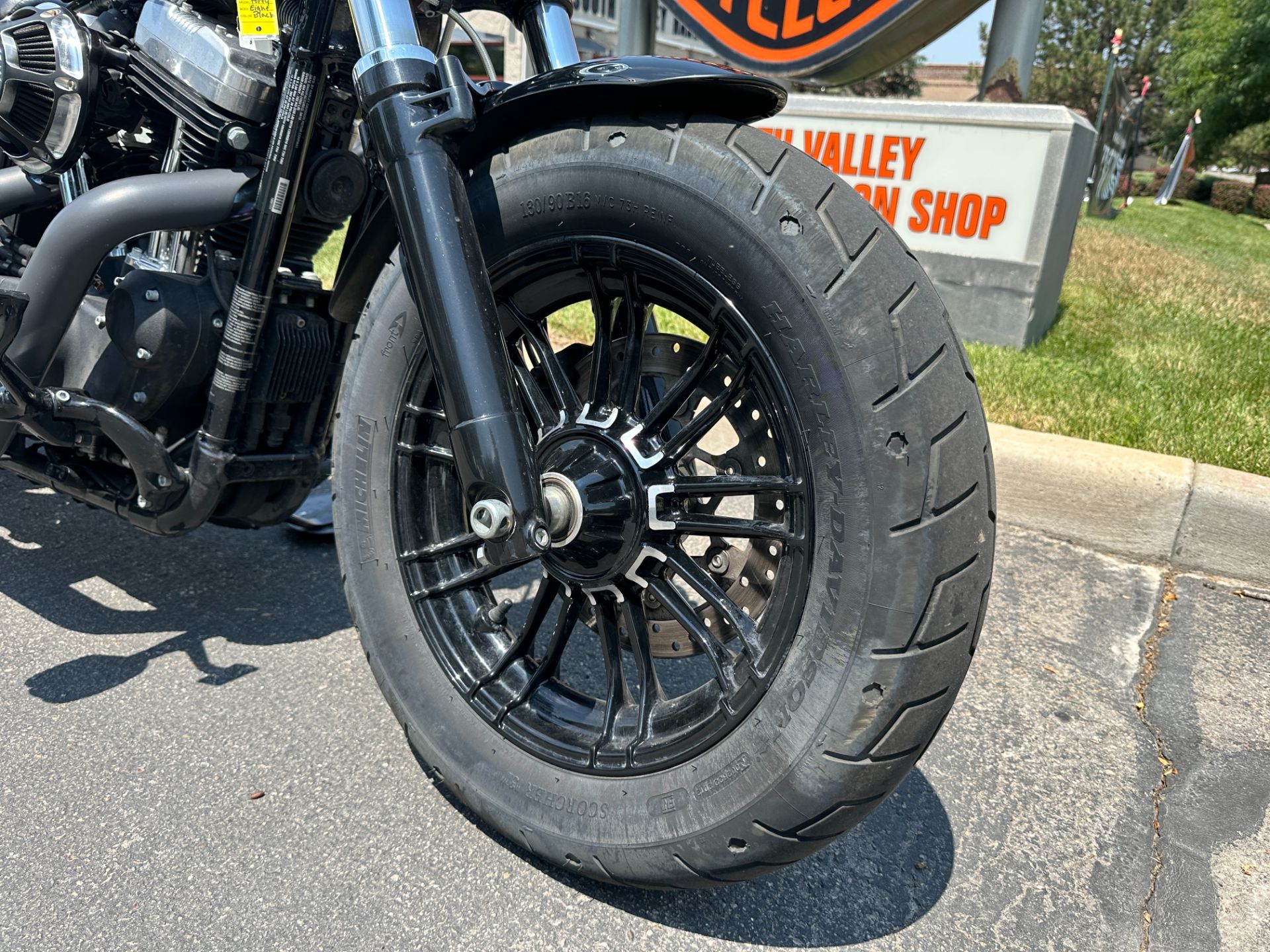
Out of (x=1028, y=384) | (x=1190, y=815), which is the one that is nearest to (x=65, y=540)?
(x=1190, y=815)

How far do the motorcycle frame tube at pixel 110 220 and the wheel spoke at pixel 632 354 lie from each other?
84 centimetres

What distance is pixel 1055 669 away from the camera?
2.31m

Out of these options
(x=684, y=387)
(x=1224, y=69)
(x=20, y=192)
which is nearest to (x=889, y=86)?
(x=1224, y=69)

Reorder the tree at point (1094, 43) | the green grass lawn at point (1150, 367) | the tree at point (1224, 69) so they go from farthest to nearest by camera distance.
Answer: the tree at point (1094, 43)
the tree at point (1224, 69)
the green grass lawn at point (1150, 367)

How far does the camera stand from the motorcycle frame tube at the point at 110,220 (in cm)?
183

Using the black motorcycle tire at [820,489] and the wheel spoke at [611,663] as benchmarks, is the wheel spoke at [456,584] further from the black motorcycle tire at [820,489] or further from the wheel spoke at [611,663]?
the black motorcycle tire at [820,489]

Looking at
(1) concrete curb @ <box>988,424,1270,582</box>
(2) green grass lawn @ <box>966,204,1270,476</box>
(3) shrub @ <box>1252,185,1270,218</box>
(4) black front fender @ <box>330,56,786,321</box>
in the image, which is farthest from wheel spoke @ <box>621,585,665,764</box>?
(3) shrub @ <box>1252,185,1270,218</box>

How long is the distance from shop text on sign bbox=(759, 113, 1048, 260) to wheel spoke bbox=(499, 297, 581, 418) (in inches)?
124

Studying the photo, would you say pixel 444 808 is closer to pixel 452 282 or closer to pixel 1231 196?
pixel 452 282

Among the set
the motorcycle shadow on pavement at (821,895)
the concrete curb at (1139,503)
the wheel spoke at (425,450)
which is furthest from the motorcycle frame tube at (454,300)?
the concrete curb at (1139,503)

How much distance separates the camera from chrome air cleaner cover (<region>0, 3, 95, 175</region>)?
187 cm

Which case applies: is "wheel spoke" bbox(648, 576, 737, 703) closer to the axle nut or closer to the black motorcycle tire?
the black motorcycle tire

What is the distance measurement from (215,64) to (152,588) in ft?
4.39

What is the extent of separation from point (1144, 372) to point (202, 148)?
390 cm
